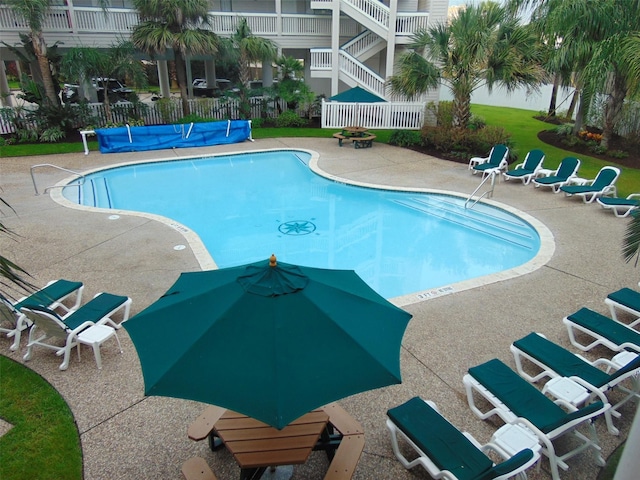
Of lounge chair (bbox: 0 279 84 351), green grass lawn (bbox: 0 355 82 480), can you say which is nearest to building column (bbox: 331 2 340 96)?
lounge chair (bbox: 0 279 84 351)

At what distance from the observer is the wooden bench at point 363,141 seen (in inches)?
709

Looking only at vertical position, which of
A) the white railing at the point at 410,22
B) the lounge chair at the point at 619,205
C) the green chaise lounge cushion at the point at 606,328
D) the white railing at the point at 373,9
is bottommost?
the green chaise lounge cushion at the point at 606,328

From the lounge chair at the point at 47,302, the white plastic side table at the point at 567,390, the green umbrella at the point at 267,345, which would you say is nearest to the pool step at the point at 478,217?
the white plastic side table at the point at 567,390

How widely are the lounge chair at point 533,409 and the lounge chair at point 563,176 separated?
8891mm

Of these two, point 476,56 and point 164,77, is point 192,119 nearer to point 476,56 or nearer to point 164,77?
point 164,77

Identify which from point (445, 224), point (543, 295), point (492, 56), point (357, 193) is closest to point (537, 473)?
point (543, 295)

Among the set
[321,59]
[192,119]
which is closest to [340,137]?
[321,59]

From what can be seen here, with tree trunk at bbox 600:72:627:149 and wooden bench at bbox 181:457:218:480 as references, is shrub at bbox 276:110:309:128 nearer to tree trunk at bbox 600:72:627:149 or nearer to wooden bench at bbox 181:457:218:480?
tree trunk at bbox 600:72:627:149

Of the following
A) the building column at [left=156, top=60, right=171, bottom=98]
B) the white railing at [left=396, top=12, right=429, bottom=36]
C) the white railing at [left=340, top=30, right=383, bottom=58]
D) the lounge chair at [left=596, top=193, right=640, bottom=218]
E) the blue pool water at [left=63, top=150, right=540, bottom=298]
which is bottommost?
the blue pool water at [left=63, top=150, right=540, bottom=298]

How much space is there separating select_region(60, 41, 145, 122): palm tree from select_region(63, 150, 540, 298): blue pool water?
5.12m

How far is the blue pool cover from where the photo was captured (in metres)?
17.2

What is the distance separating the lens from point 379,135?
2023cm

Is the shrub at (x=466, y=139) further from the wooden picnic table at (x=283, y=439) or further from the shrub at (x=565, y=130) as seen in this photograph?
the wooden picnic table at (x=283, y=439)

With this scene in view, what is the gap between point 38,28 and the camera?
16.9 m
